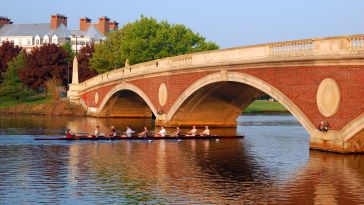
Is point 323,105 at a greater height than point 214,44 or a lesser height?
lesser

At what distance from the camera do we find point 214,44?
277 feet

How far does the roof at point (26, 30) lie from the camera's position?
519 ft

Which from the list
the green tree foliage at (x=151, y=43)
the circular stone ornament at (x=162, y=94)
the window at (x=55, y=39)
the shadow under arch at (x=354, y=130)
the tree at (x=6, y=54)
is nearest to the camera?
the shadow under arch at (x=354, y=130)

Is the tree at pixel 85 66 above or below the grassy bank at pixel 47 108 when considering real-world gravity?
above

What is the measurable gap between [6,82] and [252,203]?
8000 centimetres

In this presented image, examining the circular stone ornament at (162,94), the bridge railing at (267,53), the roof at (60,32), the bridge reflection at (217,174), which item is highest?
the roof at (60,32)

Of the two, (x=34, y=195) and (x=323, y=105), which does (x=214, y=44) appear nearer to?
(x=323, y=105)

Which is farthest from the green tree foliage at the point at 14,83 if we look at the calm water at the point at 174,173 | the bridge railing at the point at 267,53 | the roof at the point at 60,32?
the roof at the point at 60,32

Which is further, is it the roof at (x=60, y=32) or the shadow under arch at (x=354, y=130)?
the roof at (x=60, y=32)

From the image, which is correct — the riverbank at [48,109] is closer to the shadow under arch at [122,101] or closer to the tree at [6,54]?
the shadow under arch at [122,101]

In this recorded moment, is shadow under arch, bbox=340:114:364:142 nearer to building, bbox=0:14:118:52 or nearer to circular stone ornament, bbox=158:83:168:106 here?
circular stone ornament, bbox=158:83:168:106

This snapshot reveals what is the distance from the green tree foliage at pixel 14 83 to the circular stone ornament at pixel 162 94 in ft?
128

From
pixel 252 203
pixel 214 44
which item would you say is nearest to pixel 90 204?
pixel 252 203

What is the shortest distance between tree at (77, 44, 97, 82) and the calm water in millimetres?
53182
